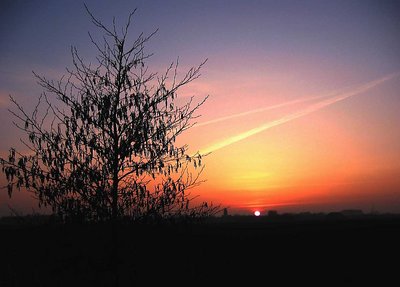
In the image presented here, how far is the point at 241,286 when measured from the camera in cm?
1633

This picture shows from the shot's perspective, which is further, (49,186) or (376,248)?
(376,248)

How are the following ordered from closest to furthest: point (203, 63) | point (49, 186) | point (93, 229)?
point (49, 186) < point (93, 229) < point (203, 63)

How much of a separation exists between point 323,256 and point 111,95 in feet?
63.3

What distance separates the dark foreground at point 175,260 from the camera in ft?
26.8

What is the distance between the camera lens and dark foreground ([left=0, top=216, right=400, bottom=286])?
26.8 feet

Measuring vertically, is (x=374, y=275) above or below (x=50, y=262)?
below

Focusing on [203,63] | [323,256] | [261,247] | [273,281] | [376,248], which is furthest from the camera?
[261,247]

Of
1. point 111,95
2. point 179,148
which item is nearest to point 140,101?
point 111,95

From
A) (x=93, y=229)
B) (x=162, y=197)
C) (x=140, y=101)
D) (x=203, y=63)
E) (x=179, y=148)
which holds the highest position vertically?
(x=203, y=63)

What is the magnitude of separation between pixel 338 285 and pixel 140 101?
13317 millimetres

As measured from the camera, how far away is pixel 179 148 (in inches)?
318

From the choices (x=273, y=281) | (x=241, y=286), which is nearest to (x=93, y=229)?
(x=241, y=286)

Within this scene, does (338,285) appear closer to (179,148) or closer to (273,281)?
(273,281)

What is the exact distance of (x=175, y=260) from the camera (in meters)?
18.4
